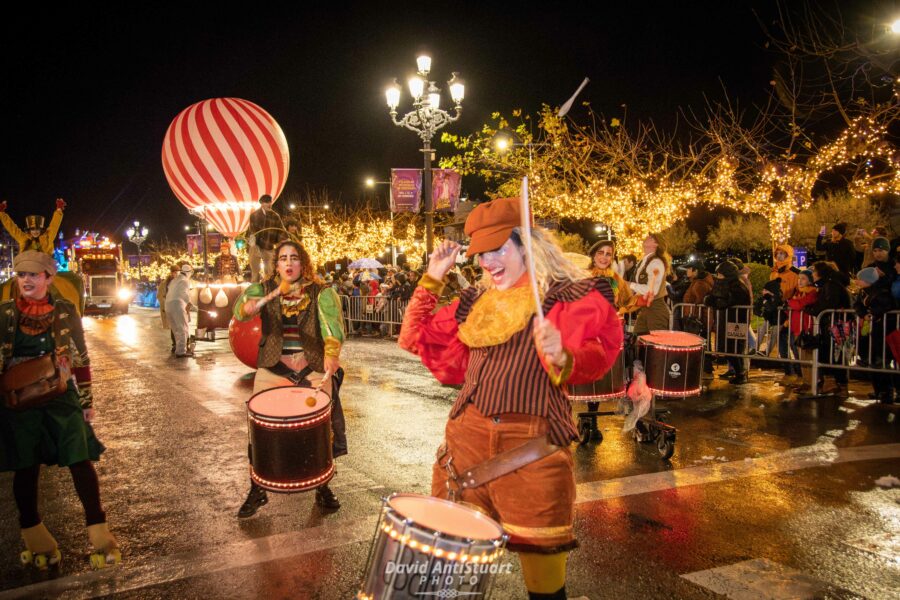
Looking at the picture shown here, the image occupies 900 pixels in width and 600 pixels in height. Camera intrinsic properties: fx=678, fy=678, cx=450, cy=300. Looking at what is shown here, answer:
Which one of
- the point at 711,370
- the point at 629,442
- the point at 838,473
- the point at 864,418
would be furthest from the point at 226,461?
the point at 711,370

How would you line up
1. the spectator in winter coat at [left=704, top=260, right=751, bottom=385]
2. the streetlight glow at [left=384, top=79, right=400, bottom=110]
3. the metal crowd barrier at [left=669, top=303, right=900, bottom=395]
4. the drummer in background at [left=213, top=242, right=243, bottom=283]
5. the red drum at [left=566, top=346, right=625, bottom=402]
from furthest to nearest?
A: the streetlight glow at [left=384, top=79, right=400, bottom=110], the drummer in background at [left=213, top=242, right=243, bottom=283], the spectator in winter coat at [left=704, top=260, right=751, bottom=385], the metal crowd barrier at [left=669, top=303, right=900, bottom=395], the red drum at [left=566, top=346, right=625, bottom=402]

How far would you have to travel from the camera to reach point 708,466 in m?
6.24

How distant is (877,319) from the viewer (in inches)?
366

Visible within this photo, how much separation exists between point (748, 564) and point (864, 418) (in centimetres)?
515

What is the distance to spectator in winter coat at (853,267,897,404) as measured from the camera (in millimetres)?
8969

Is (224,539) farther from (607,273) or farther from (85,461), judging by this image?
(607,273)

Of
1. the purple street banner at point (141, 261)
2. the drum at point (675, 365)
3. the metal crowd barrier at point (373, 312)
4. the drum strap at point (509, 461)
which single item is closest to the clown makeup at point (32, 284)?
the drum strap at point (509, 461)

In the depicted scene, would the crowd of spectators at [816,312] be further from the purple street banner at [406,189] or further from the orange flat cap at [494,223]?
the purple street banner at [406,189]

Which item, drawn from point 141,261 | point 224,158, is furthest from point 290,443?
point 141,261

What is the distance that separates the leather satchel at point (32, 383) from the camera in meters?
4.10

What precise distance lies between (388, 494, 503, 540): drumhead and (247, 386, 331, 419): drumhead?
6.86ft

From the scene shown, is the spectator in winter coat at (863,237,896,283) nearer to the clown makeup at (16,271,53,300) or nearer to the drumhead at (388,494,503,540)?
the drumhead at (388,494,503,540)

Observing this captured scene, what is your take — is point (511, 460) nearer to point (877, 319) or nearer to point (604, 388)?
point (604, 388)

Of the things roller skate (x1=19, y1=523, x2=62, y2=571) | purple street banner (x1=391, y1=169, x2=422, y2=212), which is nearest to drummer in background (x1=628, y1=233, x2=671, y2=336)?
roller skate (x1=19, y1=523, x2=62, y2=571)
